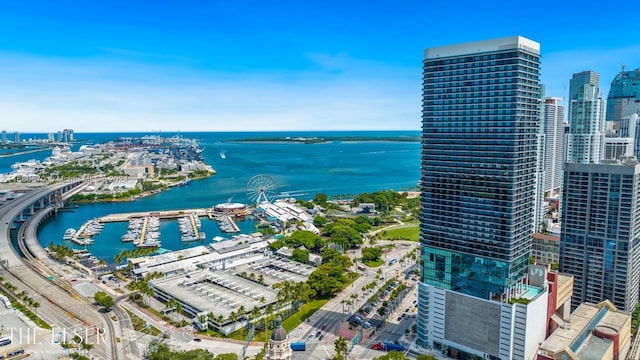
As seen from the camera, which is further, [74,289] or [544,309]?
[74,289]

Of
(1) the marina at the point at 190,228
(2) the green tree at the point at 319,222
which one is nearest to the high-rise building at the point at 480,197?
(2) the green tree at the point at 319,222

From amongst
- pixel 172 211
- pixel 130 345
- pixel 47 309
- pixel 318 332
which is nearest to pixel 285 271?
pixel 318 332

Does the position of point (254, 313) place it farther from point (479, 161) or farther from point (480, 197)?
point (479, 161)

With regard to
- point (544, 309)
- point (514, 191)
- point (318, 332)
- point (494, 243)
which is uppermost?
point (514, 191)

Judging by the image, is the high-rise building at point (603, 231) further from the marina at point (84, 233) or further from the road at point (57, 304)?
the marina at point (84, 233)

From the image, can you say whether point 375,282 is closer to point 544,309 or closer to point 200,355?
point 544,309

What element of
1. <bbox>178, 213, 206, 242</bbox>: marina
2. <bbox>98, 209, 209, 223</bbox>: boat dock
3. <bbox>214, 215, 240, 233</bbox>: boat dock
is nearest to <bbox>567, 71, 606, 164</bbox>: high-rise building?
<bbox>214, 215, 240, 233</bbox>: boat dock
